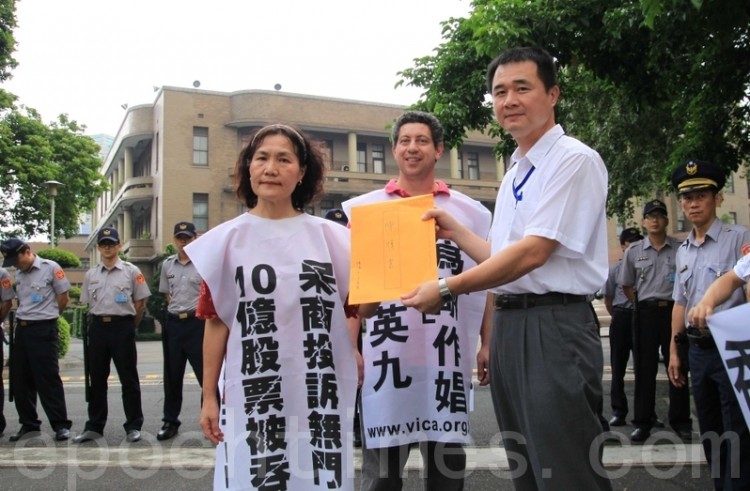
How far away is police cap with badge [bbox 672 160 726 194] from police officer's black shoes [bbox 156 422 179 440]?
4834 millimetres

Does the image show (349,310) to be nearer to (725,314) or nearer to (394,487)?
(394,487)

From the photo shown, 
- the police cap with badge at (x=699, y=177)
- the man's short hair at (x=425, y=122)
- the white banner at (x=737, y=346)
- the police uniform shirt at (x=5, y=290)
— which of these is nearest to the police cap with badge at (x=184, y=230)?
the police uniform shirt at (x=5, y=290)

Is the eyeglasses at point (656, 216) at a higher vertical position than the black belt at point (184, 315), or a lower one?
higher

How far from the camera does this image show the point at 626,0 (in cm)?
710

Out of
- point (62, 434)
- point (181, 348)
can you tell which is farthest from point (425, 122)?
point (62, 434)

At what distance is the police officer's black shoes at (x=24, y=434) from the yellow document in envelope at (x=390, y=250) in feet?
17.0

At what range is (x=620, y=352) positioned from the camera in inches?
266

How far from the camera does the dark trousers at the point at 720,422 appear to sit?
3527 mm

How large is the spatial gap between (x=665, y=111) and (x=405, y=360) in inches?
434

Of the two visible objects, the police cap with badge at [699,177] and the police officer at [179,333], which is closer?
the police cap with badge at [699,177]

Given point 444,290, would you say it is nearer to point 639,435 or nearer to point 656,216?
point 639,435

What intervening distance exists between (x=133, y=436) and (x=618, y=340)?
→ 15.9 ft

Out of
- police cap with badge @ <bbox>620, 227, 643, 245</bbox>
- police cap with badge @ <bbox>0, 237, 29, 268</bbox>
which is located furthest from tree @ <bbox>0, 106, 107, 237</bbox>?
police cap with badge @ <bbox>620, 227, 643, 245</bbox>

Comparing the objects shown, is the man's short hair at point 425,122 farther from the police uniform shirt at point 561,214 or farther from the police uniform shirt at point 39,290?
the police uniform shirt at point 39,290
